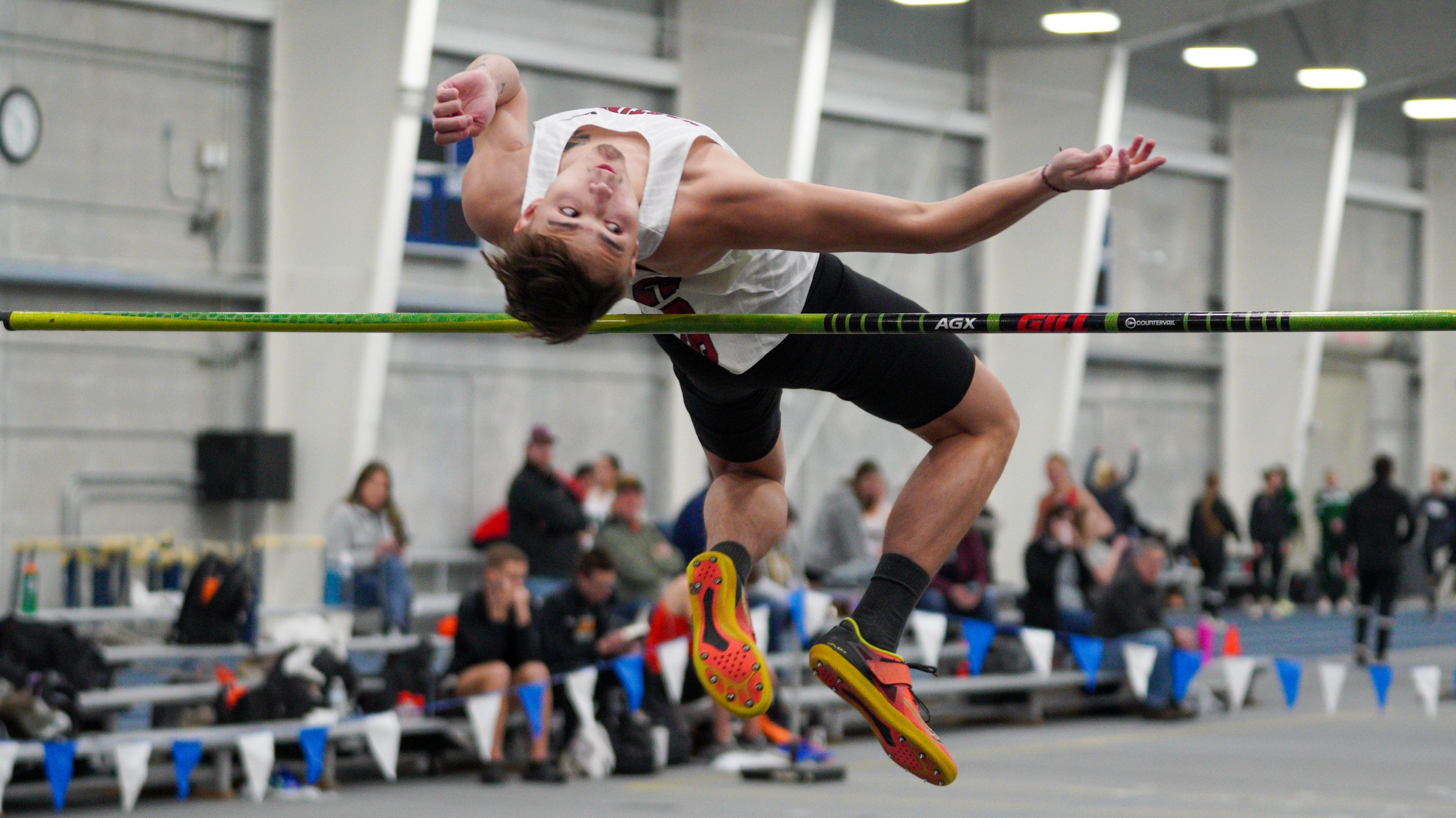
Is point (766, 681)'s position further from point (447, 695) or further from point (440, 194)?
point (440, 194)

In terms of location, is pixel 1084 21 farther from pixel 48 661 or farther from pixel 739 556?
pixel 739 556

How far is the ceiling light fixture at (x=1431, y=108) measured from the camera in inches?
683

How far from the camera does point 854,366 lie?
3545 millimetres

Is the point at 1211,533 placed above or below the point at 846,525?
below

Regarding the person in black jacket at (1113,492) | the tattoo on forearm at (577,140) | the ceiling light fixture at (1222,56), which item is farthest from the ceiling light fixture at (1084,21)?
the tattoo on forearm at (577,140)

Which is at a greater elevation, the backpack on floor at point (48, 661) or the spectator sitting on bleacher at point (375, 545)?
the spectator sitting on bleacher at point (375, 545)

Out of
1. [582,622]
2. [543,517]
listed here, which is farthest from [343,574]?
[582,622]

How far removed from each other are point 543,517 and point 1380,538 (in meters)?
6.65

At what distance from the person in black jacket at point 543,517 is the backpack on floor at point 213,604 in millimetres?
1798

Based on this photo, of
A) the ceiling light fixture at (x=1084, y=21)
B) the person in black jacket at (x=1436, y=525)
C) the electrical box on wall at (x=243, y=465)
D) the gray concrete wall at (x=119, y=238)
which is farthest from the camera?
the person in black jacket at (x=1436, y=525)

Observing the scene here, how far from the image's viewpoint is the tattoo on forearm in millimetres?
3238

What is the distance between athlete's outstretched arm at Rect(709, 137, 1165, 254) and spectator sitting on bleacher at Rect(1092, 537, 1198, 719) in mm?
7297

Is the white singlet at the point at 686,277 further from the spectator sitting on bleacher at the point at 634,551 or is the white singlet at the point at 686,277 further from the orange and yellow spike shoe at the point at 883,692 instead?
the spectator sitting on bleacher at the point at 634,551

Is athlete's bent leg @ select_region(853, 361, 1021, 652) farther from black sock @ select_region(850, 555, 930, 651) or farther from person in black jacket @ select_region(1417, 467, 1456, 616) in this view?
person in black jacket @ select_region(1417, 467, 1456, 616)
